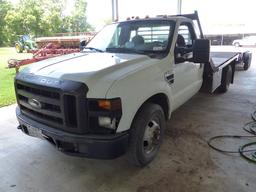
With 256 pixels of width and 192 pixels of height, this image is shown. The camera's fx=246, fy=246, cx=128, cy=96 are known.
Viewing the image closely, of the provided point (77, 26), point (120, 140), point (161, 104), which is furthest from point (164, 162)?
point (77, 26)

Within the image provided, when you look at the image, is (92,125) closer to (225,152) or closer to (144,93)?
(144,93)

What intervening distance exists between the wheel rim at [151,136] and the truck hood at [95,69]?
0.75m

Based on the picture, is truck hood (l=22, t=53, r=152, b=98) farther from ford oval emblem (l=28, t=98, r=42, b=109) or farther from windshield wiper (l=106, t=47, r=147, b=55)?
ford oval emblem (l=28, t=98, r=42, b=109)

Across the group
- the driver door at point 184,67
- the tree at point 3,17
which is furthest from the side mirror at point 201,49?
the tree at point 3,17

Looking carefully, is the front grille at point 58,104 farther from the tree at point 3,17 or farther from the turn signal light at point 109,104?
the tree at point 3,17

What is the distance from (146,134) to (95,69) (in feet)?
3.24

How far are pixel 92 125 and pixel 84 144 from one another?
0.65ft

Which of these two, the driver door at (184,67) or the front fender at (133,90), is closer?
the front fender at (133,90)

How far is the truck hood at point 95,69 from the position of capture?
2.42 meters

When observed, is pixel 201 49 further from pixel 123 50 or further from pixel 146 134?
pixel 146 134

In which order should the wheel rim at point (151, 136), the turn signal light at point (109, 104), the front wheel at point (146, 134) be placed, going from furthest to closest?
the wheel rim at point (151, 136) < the front wheel at point (146, 134) < the turn signal light at point (109, 104)

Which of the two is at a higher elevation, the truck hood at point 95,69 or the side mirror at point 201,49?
the side mirror at point 201,49

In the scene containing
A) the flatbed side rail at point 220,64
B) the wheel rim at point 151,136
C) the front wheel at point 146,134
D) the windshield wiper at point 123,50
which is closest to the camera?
the front wheel at point 146,134

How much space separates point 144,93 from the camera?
2729 millimetres
